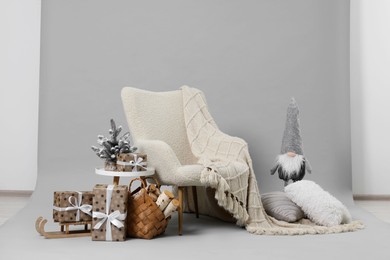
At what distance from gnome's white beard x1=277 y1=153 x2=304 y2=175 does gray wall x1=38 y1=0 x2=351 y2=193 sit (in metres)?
0.57

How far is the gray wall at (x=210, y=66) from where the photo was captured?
4098mm

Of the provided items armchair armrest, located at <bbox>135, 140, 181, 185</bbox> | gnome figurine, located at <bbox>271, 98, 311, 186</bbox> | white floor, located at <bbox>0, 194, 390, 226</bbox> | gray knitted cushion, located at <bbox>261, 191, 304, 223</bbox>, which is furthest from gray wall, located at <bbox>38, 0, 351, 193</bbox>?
armchair armrest, located at <bbox>135, 140, 181, 185</bbox>

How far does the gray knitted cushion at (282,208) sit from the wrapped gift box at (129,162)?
33.4 inches

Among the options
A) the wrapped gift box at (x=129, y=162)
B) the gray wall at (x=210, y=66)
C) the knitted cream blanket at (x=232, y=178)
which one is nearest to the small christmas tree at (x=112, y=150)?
the wrapped gift box at (x=129, y=162)

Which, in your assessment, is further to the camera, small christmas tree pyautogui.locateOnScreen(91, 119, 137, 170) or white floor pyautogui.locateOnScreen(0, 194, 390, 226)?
white floor pyautogui.locateOnScreen(0, 194, 390, 226)

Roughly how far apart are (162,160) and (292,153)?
100 cm

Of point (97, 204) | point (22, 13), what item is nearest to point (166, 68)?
point (22, 13)

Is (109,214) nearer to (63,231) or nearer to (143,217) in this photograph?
(143,217)

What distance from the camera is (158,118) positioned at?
11.0ft

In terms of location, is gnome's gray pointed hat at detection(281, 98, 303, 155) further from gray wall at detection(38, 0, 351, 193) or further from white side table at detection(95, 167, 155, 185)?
white side table at detection(95, 167, 155, 185)

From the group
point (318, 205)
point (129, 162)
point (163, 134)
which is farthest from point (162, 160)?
point (318, 205)

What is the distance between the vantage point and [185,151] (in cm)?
347

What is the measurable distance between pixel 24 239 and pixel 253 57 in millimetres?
2237

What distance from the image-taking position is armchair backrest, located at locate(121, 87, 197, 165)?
3.20m
